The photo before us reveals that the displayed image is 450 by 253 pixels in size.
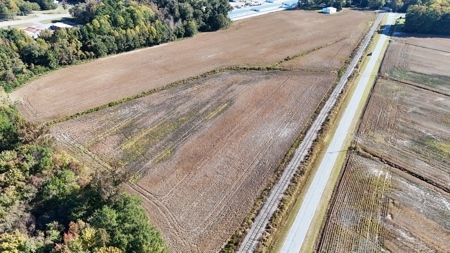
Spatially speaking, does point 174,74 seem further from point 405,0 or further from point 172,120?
point 405,0

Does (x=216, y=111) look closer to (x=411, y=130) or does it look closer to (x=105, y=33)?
(x=411, y=130)

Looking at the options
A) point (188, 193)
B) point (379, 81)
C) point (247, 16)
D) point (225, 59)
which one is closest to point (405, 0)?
point (247, 16)

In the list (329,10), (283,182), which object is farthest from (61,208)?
(329,10)

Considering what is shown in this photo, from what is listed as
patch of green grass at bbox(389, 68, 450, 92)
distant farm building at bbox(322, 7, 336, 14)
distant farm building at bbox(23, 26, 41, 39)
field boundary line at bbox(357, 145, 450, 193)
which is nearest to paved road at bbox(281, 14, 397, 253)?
field boundary line at bbox(357, 145, 450, 193)

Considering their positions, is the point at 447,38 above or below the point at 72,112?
above

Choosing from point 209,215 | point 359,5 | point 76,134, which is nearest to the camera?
point 209,215

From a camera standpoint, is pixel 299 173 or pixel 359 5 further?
pixel 359 5
